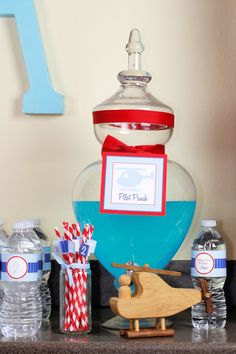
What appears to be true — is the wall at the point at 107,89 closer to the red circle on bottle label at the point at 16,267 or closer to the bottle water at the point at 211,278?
the bottle water at the point at 211,278

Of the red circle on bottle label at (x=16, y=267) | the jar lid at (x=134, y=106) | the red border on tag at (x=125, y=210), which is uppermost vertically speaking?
the jar lid at (x=134, y=106)

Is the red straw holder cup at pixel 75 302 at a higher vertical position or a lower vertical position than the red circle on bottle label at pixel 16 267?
lower

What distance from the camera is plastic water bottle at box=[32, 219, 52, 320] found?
173 cm

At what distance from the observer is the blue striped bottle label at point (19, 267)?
149cm

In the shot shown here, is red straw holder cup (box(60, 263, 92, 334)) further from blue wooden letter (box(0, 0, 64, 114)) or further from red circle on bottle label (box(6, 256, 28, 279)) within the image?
blue wooden letter (box(0, 0, 64, 114))

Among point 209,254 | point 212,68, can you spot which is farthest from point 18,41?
point 209,254

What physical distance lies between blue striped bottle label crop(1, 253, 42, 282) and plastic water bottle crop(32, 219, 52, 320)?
228 millimetres

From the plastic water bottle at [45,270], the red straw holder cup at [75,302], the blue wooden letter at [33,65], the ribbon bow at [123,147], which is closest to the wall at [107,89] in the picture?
the blue wooden letter at [33,65]

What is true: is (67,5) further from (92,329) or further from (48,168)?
(92,329)

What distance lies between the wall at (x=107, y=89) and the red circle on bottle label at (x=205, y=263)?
13.1 inches

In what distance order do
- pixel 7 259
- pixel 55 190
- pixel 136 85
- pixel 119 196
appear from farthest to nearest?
pixel 55 190, pixel 136 85, pixel 119 196, pixel 7 259

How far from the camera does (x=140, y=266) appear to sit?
1618 millimetres

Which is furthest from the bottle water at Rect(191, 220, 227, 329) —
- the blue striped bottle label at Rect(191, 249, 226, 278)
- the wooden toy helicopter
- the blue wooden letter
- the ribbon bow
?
the blue wooden letter

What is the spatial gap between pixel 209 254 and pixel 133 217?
205 millimetres
